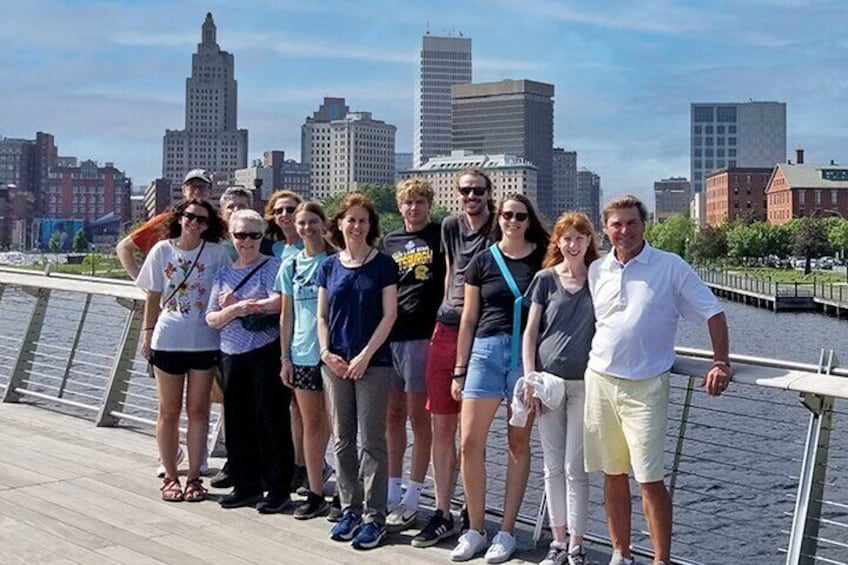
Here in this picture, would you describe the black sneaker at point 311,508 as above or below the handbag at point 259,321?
below

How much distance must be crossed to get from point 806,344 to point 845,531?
30.7 metres

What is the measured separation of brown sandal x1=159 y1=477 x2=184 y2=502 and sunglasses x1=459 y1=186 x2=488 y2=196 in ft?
7.99

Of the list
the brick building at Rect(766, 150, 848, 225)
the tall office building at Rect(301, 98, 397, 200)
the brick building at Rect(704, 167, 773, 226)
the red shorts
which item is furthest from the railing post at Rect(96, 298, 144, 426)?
the tall office building at Rect(301, 98, 397, 200)

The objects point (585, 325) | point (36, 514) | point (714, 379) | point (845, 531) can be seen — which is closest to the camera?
A: point (714, 379)

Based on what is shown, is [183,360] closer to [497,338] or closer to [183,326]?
[183,326]

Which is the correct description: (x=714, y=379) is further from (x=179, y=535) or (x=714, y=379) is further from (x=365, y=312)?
(x=179, y=535)

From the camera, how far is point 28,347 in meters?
8.87

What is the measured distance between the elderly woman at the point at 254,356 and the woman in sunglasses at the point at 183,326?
0.16 meters

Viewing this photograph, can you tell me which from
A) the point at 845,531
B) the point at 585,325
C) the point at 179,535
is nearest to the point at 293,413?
the point at 179,535

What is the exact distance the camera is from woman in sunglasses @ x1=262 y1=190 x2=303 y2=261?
5.97 meters

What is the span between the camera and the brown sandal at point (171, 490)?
5953mm

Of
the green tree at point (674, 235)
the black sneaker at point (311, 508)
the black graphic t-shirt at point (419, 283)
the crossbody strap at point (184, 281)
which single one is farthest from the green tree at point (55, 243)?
the black graphic t-shirt at point (419, 283)

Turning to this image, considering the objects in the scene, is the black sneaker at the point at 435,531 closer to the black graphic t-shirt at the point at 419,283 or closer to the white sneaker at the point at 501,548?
the white sneaker at the point at 501,548

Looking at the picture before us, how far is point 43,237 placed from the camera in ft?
550
